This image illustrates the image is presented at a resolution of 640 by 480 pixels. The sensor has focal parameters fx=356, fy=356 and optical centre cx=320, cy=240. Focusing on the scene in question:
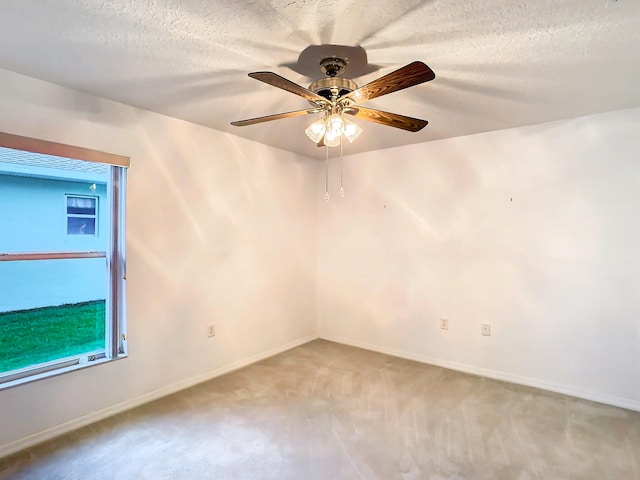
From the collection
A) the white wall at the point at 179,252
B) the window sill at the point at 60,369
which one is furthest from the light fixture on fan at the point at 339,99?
the window sill at the point at 60,369

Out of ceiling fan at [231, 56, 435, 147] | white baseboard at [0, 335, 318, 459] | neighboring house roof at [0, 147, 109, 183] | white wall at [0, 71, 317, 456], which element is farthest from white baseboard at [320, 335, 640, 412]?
neighboring house roof at [0, 147, 109, 183]

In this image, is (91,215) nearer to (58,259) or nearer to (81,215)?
(81,215)

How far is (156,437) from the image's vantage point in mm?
2232

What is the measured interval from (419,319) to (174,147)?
280cm

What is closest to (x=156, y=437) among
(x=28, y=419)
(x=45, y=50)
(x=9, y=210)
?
(x=28, y=419)

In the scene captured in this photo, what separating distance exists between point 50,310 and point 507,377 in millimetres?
3644

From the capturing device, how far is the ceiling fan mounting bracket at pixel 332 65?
1868mm

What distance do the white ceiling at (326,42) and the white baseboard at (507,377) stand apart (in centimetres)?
219

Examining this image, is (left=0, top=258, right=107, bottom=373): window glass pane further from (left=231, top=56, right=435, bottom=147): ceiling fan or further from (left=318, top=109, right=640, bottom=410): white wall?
(left=318, top=109, right=640, bottom=410): white wall

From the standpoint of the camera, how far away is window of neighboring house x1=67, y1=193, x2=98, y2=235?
8.12 ft

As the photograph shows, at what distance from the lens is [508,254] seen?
3.15 metres

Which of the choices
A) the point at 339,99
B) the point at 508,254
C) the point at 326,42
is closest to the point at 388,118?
the point at 339,99

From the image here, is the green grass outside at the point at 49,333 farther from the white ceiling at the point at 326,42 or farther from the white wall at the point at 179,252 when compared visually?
the white ceiling at the point at 326,42

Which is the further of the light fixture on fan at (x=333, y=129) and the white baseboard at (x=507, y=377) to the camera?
the white baseboard at (x=507, y=377)
